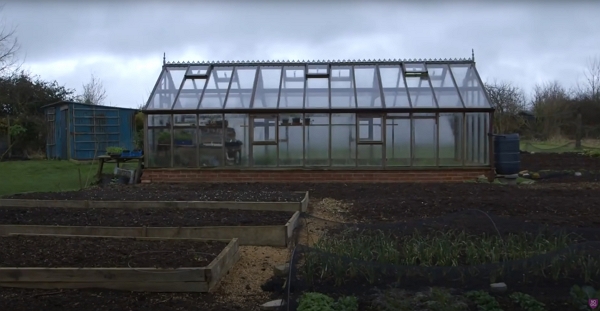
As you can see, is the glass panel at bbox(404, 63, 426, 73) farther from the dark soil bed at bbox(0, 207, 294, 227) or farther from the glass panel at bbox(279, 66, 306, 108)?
the dark soil bed at bbox(0, 207, 294, 227)

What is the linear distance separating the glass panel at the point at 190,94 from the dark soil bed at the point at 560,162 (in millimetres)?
10707

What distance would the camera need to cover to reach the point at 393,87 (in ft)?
52.3

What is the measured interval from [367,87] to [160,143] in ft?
19.0

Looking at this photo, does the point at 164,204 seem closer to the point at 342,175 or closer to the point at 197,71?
the point at 342,175

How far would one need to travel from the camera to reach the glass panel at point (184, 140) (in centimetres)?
1530

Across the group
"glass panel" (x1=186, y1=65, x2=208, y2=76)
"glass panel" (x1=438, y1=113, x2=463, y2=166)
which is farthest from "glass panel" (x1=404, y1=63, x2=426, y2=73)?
"glass panel" (x1=186, y1=65, x2=208, y2=76)

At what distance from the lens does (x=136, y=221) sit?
8047mm

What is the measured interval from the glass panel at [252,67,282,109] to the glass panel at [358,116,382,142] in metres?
2.34

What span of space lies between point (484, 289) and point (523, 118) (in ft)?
106

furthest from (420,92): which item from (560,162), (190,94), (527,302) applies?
(527,302)

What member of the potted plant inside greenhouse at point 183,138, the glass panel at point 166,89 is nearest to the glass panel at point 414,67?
the potted plant inside greenhouse at point 183,138

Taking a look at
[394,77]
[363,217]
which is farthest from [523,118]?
[363,217]

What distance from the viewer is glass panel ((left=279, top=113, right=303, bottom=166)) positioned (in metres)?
15.2

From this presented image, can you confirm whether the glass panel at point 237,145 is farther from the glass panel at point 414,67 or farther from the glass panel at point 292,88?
the glass panel at point 414,67
